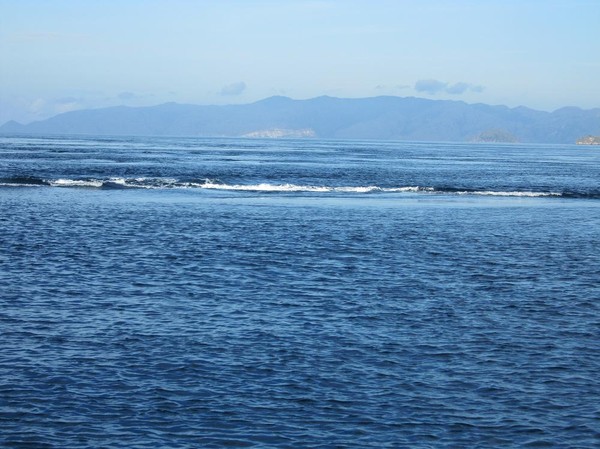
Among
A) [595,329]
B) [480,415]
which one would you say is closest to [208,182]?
[595,329]

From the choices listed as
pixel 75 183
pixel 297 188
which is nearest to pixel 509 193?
pixel 297 188

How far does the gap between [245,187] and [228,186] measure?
5.75 feet

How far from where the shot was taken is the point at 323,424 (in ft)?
57.9

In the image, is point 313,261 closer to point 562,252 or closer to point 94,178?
point 562,252

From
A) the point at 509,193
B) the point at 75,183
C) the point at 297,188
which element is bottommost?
the point at 509,193

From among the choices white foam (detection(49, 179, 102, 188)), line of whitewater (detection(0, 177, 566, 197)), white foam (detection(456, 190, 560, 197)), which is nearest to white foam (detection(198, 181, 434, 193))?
line of whitewater (detection(0, 177, 566, 197))

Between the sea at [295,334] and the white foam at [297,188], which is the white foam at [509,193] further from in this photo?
the sea at [295,334]


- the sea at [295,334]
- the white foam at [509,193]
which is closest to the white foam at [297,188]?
the white foam at [509,193]

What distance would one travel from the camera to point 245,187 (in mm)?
82062

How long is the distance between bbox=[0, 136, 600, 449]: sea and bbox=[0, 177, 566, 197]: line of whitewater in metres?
25.8

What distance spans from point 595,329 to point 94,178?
226ft

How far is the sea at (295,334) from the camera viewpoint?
1761 centimetres

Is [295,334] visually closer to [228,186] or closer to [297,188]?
[297,188]

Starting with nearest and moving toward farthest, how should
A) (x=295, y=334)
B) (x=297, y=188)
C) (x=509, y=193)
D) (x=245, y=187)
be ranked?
(x=295, y=334) < (x=297, y=188) < (x=245, y=187) < (x=509, y=193)
